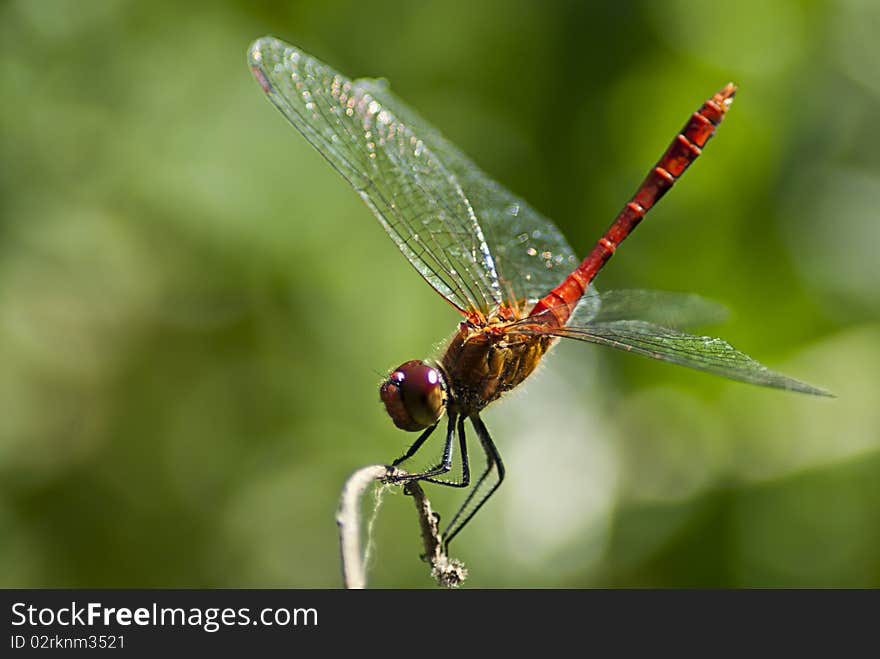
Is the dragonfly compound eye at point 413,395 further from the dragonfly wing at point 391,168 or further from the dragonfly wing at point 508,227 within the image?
the dragonfly wing at point 508,227

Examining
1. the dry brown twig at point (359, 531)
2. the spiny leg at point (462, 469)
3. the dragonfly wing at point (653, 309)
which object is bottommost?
the dry brown twig at point (359, 531)

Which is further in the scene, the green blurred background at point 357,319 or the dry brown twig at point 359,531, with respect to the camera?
the green blurred background at point 357,319

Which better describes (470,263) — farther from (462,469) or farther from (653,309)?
(462,469)

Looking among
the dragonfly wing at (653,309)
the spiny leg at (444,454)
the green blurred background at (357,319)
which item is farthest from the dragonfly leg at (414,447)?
the green blurred background at (357,319)

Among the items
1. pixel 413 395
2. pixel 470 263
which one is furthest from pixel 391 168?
pixel 413 395

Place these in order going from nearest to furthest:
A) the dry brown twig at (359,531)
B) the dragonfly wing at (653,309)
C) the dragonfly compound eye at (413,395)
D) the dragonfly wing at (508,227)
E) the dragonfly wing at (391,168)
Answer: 1. the dry brown twig at (359,531)
2. the dragonfly compound eye at (413,395)
3. the dragonfly wing at (391,168)
4. the dragonfly wing at (653,309)
5. the dragonfly wing at (508,227)

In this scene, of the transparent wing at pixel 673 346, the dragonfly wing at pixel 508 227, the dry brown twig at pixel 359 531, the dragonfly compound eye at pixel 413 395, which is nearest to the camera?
the dry brown twig at pixel 359 531

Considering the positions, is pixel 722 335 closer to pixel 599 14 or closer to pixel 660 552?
pixel 660 552
